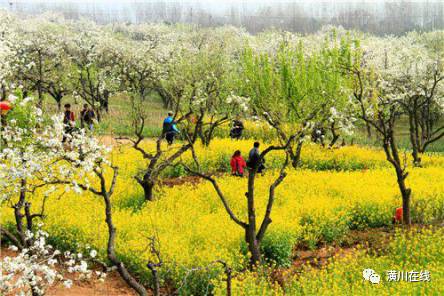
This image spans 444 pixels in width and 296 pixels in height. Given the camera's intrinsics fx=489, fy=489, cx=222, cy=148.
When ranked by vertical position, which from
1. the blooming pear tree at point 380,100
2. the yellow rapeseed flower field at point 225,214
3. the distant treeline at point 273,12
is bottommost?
the yellow rapeseed flower field at point 225,214

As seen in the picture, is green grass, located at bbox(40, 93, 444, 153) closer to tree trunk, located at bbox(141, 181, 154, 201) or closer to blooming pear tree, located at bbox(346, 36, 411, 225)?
blooming pear tree, located at bbox(346, 36, 411, 225)

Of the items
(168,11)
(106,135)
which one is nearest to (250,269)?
(106,135)

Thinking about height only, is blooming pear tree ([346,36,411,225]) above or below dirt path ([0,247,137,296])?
above

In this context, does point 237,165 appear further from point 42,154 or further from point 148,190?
point 42,154

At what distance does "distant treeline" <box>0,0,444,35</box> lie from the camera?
122 meters

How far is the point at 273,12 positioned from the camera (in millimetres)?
170625

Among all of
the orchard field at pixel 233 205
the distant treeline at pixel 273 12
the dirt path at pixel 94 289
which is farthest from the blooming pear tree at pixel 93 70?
the distant treeline at pixel 273 12

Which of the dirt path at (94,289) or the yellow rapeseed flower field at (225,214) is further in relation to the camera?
the yellow rapeseed flower field at (225,214)

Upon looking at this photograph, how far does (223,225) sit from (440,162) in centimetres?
1455

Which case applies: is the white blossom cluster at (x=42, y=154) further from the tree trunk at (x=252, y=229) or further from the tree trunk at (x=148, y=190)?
the tree trunk at (x=148, y=190)

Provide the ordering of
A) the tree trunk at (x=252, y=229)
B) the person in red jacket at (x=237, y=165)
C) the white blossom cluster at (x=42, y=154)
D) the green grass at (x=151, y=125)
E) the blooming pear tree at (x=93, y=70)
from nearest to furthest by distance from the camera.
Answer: the white blossom cluster at (x=42, y=154), the tree trunk at (x=252, y=229), the person in red jacket at (x=237, y=165), the green grass at (x=151, y=125), the blooming pear tree at (x=93, y=70)

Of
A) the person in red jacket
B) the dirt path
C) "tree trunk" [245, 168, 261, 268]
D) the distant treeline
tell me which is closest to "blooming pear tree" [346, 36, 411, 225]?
"tree trunk" [245, 168, 261, 268]

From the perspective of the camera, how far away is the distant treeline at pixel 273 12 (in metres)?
122

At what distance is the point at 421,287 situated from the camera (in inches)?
400
